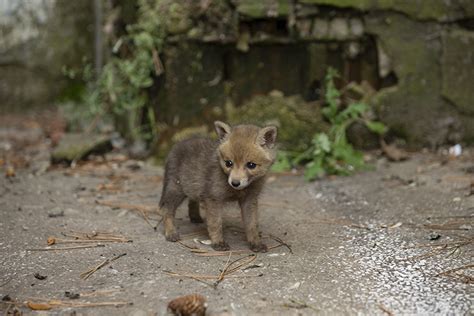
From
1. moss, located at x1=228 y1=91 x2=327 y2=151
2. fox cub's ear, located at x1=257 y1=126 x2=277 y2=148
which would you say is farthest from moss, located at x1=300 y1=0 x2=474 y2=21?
fox cub's ear, located at x1=257 y1=126 x2=277 y2=148

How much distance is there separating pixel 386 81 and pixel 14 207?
4.09 metres

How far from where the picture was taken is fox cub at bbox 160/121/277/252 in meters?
4.16

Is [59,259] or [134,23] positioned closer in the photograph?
[59,259]

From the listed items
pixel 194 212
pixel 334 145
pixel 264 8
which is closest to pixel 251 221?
pixel 194 212

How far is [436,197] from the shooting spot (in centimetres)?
516

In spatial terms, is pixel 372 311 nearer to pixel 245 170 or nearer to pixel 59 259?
pixel 245 170

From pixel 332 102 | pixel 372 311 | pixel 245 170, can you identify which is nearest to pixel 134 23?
pixel 332 102

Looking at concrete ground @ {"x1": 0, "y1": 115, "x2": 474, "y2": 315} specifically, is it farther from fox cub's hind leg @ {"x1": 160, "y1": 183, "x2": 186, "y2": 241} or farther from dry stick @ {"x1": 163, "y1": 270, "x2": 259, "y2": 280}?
fox cub's hind leg @ {"x1": 160, "y1": 183, "x2": 186, "y2": 241}

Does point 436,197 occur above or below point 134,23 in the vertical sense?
below

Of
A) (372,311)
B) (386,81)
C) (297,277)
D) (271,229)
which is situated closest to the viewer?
(372,311)

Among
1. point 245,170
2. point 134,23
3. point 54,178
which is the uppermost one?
point 134,23

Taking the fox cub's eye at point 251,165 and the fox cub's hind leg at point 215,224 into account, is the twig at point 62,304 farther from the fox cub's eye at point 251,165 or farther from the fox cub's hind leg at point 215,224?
the fox cub's eye at point 251,165

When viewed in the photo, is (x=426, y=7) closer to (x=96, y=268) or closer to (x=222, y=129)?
(x=222, y=129)

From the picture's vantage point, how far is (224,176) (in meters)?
4.29
